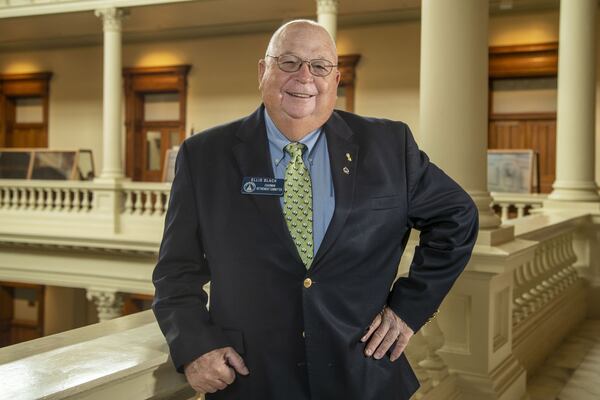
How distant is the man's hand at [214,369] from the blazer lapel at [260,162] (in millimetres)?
303

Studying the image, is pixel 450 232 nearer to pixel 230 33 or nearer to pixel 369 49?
pixel 369 49

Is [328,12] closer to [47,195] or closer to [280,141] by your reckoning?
[47,195]

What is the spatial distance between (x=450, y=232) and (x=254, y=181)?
0.55m

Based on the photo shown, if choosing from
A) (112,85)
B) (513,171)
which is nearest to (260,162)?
(513,171)

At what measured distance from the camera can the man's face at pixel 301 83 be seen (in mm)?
1880

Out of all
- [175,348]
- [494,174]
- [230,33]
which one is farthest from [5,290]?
[175,348]

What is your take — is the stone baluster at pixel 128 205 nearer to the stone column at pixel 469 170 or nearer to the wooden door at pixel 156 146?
the wooden door at pixel 156 146

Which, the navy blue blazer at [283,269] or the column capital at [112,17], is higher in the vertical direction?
the column capital at [112,17]

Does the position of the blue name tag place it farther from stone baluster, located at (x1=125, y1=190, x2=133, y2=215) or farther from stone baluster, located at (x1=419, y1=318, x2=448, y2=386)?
stone baluster, located at (x1=125, y1=190, x2=133, y2=215)

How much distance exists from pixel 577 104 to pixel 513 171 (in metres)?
2.66

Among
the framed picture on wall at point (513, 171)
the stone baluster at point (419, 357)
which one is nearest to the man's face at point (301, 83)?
the stone baluster at point (419, 357)

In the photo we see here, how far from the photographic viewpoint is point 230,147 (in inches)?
77.4

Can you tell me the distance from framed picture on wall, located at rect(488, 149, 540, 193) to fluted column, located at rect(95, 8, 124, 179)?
637cm

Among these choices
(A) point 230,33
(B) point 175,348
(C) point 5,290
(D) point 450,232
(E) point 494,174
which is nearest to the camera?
(B) point 175,348
